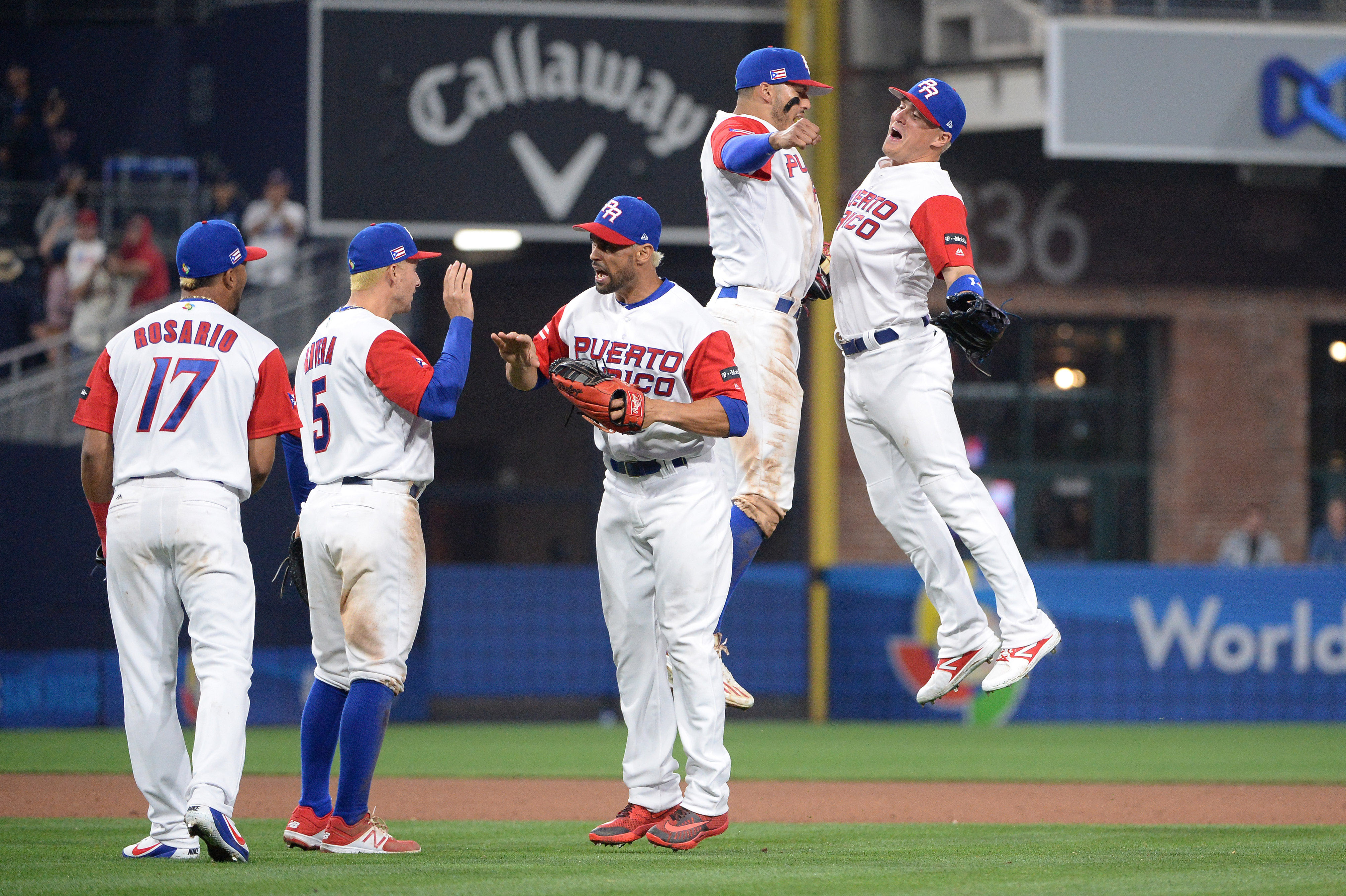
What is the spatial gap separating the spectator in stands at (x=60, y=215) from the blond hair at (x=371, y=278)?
1016 cm

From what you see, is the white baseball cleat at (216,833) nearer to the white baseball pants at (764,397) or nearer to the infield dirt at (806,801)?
the white baseball pants at (764,397)

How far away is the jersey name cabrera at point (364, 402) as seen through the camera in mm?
6219

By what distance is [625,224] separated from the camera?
6156 mm

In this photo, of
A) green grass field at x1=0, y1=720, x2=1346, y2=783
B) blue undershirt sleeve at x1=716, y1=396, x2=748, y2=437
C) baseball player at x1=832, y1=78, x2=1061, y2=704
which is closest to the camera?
blue undershirt sleeve at x1=716, y1=396, x2=748, y2=437

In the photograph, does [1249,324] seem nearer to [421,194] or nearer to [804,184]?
[421,194]

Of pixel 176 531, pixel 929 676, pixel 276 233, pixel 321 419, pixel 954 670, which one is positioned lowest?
pixel 929 676

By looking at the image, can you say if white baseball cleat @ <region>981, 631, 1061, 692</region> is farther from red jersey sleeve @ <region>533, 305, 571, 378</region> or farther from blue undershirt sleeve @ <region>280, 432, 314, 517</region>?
blue undershirt sleeve @ <region>280, 432, 314, 517</region>

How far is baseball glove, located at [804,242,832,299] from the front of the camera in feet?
23.6

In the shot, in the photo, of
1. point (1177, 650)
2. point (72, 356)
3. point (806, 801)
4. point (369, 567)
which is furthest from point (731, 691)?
point (72, 356)

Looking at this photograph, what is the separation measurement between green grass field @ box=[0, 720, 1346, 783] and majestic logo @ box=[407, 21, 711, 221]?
201 inches

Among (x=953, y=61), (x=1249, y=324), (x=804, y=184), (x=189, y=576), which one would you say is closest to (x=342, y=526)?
(x=189, y=576)

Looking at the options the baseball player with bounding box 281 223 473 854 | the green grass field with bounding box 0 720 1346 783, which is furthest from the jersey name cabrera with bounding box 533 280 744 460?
the green grass field with bounding box 0 720 1346 783

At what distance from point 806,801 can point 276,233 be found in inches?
331

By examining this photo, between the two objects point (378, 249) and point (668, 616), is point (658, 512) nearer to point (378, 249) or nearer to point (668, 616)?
point (668, 616)
